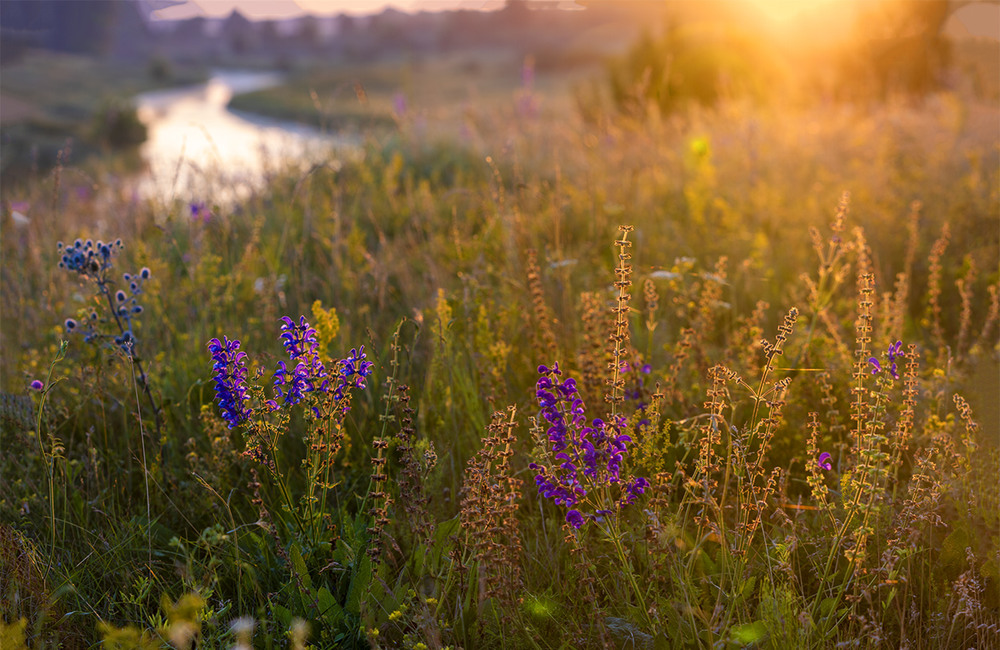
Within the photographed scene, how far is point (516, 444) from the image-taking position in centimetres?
232

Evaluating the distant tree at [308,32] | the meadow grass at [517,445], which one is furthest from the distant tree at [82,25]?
the meadow grass at [517,445]

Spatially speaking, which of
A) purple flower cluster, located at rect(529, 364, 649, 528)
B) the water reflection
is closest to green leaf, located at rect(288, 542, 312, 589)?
purple flower cluster, located at rect(529, 364, 649, 528)

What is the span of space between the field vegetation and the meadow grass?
2 centimetres

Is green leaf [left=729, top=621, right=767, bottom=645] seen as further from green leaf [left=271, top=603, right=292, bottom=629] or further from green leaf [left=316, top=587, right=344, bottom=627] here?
green leaf [left=271, top=603, right=292, bottom=629]

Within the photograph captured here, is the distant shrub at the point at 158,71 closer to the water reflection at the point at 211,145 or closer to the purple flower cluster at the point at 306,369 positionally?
the water reflection at the point at 211,145

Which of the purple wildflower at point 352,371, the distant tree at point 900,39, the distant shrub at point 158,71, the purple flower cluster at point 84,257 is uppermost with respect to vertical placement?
the distant shrub at point 158,71

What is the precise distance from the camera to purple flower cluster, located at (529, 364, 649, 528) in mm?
1513

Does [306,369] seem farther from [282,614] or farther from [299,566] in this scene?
[282,614]

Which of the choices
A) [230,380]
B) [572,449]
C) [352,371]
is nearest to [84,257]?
[230,380]

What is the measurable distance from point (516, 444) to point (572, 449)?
77 cm

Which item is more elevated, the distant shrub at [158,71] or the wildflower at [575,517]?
the distant shrub at [158,71]

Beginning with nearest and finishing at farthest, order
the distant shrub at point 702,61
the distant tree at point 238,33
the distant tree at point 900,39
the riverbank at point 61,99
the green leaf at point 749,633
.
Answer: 1. the green leaf at point 749,633
2. the distant shrub at point 702,61
3. the distant tree at point 900,39
4. the riverbank at point 61,99
5. the distant tree at point 238,33

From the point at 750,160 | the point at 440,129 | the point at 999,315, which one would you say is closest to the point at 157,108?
the point at 440,129

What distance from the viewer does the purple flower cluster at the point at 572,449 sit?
1513 mm
